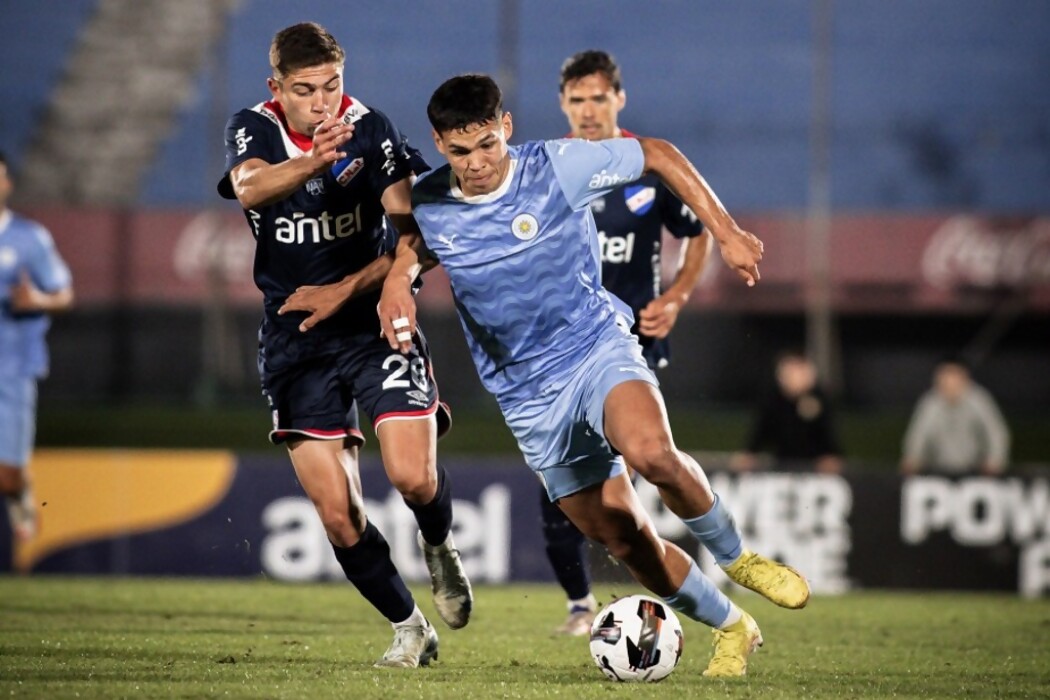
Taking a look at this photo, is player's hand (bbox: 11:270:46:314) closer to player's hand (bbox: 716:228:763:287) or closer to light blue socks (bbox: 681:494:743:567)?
light blue socks (bbox: 681:494:743:567)

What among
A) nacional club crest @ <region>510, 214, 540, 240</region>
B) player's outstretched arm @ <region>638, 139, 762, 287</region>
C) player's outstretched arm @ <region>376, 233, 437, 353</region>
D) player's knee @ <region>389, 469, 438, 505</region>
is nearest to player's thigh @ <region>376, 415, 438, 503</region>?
player's knee @ <region>389, 469, 438, 505</region>

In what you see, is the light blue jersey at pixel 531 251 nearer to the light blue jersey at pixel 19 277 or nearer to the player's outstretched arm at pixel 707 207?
the player's outstretched arm at pixel 707 207

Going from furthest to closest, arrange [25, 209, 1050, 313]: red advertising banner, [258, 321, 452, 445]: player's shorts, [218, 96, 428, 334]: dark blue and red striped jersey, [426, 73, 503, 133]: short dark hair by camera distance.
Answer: [25, 209, 1050, 313]: red advertising banner
[258, 321, 452, 445]: player's shorts
[218, 96, 428, 334]: dark blue and red striped jersey
[426, 73, 503, 133]: short dark hair

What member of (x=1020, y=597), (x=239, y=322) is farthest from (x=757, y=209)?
(x=1020, y=597)

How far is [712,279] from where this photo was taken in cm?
2262

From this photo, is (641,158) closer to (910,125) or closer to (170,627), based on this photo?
(170,627)

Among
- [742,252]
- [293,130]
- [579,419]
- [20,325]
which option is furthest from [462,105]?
[20,325]

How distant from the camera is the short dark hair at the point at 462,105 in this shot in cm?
581

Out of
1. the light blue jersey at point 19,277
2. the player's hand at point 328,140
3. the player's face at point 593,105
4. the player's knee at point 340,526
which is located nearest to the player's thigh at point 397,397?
the player's knee at point 340,526

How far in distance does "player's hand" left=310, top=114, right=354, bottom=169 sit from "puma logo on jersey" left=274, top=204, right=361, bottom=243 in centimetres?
67

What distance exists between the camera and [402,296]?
591 centimetres

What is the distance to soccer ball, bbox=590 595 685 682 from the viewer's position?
5.87 meters

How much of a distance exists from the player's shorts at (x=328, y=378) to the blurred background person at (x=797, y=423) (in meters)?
6.21

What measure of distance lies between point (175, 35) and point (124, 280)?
548 cm
